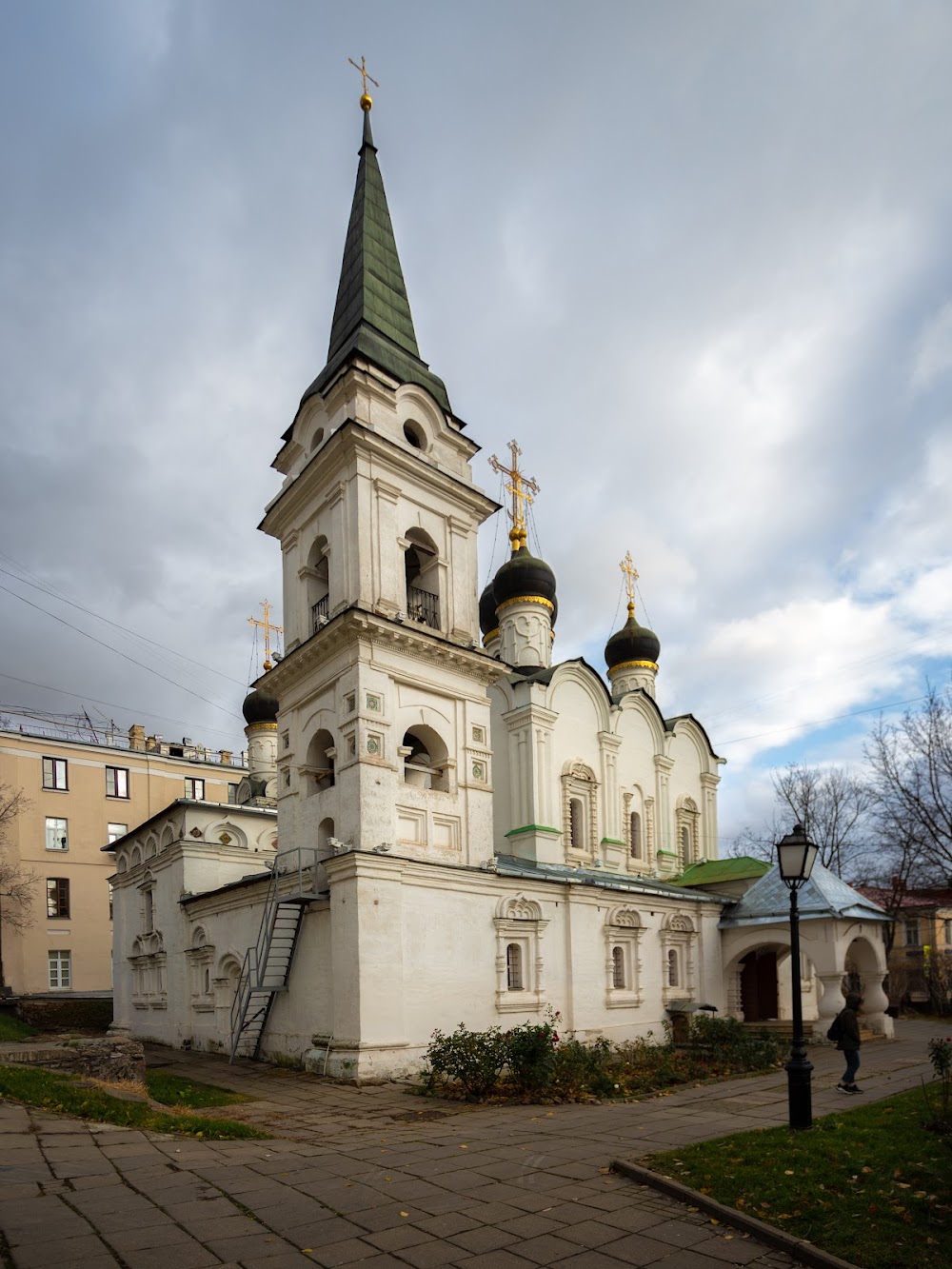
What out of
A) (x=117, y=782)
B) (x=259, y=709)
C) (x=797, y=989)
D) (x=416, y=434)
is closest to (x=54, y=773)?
(x=117, y=782)

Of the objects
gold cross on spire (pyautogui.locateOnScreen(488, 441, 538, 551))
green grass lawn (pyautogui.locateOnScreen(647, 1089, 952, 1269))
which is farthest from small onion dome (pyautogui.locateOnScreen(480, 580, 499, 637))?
green grass lawn (pyautogui.locateOnScreen(647, 1089, 952, 1269))

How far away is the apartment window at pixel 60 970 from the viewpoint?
32219mm

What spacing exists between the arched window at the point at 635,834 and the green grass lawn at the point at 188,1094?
1375 centimetres

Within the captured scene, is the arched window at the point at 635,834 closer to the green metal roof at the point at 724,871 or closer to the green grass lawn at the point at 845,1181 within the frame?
the green metal roof at the point at 724,871

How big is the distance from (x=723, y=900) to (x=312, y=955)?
449 inches

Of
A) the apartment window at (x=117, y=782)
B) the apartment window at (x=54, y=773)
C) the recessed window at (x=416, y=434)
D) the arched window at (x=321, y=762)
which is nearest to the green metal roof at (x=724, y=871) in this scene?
the arched window at (x=321, y=762)

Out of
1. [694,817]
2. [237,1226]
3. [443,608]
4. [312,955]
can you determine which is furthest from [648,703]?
[237,1226]

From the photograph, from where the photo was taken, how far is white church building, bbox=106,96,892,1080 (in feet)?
50.4

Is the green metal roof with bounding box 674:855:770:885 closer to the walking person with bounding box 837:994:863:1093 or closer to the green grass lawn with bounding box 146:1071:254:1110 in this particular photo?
the walking person with bounding box 837:994:863:1093

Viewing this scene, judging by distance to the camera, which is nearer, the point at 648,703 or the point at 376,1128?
the point at 376,1128

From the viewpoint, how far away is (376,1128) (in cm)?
988

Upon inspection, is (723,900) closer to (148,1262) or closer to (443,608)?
(443,608)

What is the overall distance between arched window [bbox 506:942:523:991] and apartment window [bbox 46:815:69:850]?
74.6 feet

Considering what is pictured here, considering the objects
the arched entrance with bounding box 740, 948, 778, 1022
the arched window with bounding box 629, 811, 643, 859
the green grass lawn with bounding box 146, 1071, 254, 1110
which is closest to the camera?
the green grass lawn with bounding box 146, 1071, 254, 1110
